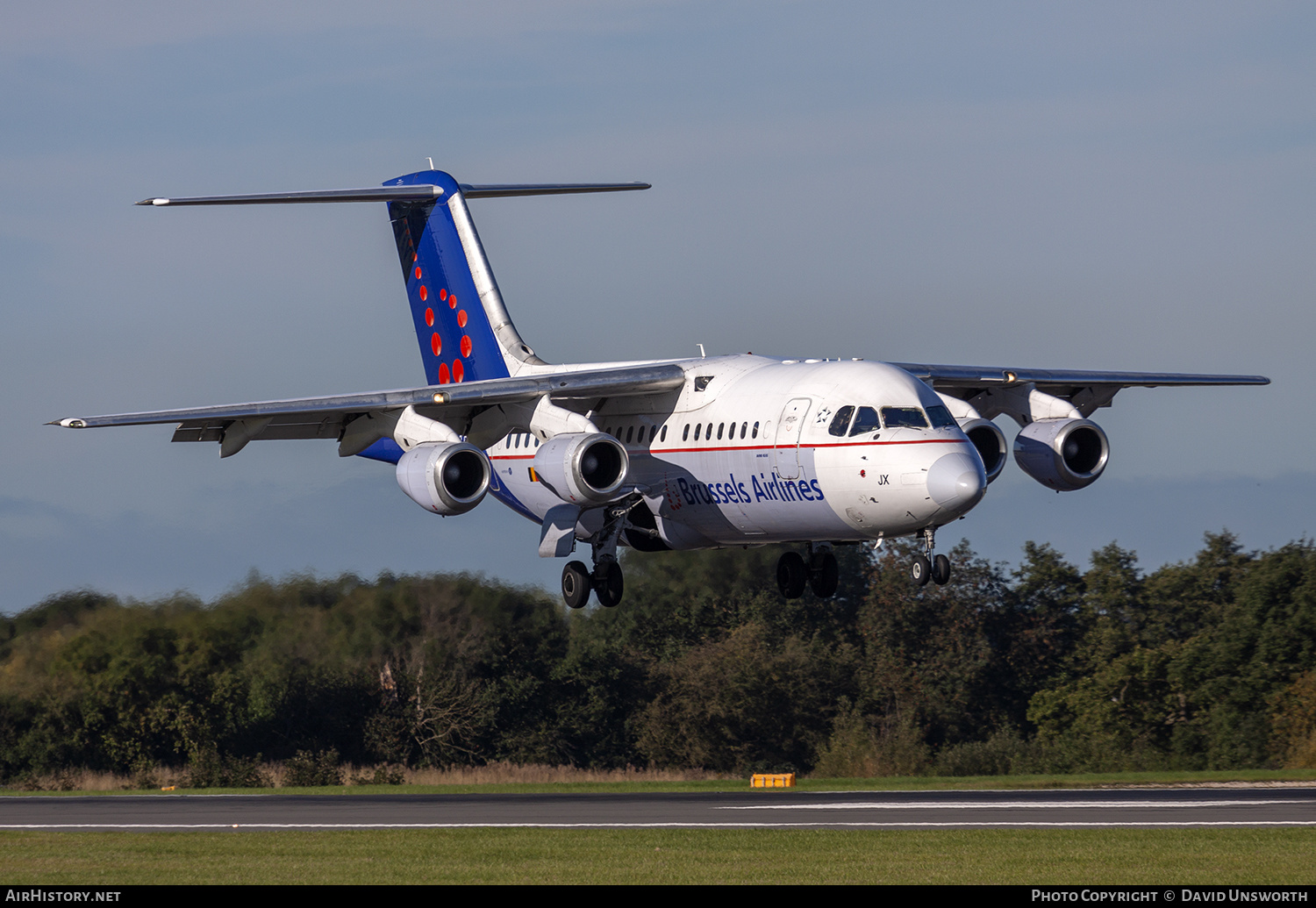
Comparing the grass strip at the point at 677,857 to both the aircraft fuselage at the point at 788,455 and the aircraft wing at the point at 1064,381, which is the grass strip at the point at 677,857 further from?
the aircraft wing at the point at 1064,381

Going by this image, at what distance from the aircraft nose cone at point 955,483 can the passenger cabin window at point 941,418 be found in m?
0.66

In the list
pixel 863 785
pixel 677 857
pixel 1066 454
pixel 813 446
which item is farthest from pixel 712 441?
pixel 863 785

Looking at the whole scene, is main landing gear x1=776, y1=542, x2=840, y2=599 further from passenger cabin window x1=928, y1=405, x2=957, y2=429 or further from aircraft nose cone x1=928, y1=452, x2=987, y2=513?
aircraft nose cone x1=928, y1=452, x2=987, y2=513

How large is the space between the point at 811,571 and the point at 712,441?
12.7 feet

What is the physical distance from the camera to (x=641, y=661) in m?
44.0

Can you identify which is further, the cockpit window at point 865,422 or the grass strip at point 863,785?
the grass strip at point 863,785

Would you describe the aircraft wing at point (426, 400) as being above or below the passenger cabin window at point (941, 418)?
above

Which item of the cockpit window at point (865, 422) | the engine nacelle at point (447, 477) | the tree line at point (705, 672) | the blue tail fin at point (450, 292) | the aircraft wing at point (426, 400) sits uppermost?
the blue tail fin at point (450, 292)

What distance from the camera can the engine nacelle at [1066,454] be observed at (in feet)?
85.8

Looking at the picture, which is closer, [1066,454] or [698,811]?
[698,811]

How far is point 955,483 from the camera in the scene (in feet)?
71.5

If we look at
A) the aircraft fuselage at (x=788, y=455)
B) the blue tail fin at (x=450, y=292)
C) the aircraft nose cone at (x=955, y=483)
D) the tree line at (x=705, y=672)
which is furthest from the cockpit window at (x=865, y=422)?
the tree line at (x=705, y=672)

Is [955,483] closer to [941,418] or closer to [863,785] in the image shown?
[941,418]
